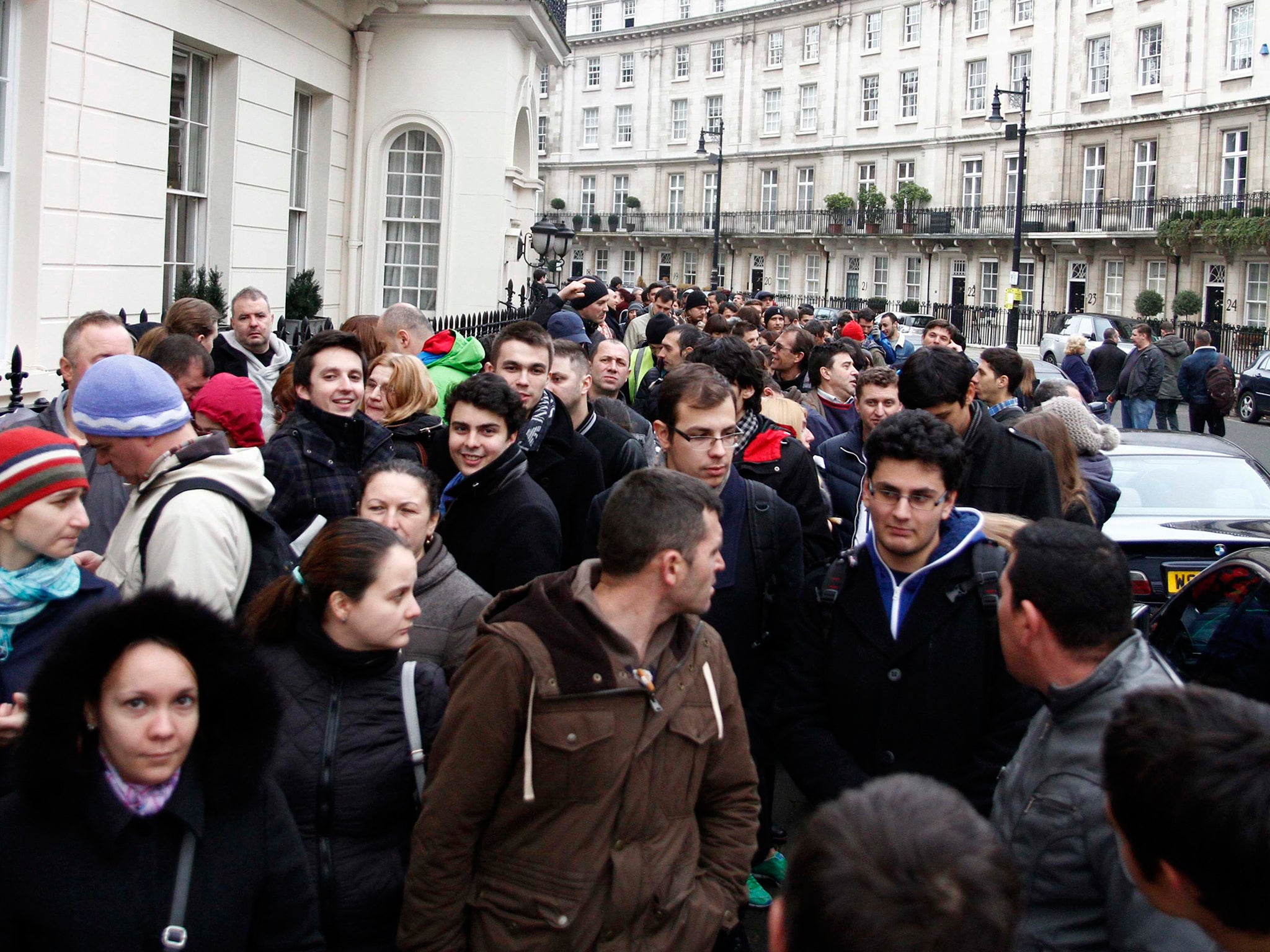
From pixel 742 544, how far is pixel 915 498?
81 centimetres

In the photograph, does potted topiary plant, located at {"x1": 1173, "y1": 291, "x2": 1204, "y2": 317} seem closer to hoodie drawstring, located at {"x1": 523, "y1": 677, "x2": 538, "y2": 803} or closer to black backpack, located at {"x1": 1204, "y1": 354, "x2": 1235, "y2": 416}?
black backpack, located at {"x1": 1204, "y1": 354, "x2": 1235, "y2": 416}

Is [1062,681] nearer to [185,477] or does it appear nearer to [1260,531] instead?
[185,477]

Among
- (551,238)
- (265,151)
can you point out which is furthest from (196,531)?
(551,238)

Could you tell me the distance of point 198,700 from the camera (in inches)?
99.7

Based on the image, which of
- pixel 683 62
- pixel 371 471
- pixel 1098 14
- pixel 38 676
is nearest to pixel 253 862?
pixel 38 676

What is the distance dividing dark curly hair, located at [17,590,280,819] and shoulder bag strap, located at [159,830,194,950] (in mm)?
100

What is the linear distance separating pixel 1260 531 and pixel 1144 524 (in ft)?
2.08

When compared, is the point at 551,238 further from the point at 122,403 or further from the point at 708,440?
the point at 122,403

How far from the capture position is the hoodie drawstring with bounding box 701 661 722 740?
3.01 m

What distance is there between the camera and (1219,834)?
6.00 feet

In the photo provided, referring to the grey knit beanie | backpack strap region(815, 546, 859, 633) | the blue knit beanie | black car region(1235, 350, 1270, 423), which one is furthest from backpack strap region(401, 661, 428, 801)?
black car region(1235, 350, 1270, 423)

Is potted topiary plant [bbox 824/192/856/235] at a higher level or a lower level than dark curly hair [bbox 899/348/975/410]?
higher

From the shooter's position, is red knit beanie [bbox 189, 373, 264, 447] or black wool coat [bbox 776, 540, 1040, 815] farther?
red knit beanie [bbox 189, 373, 264, 447]

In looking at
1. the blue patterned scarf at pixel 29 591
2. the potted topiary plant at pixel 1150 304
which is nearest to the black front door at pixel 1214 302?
the potted topiary plant at pixel 1150 304
